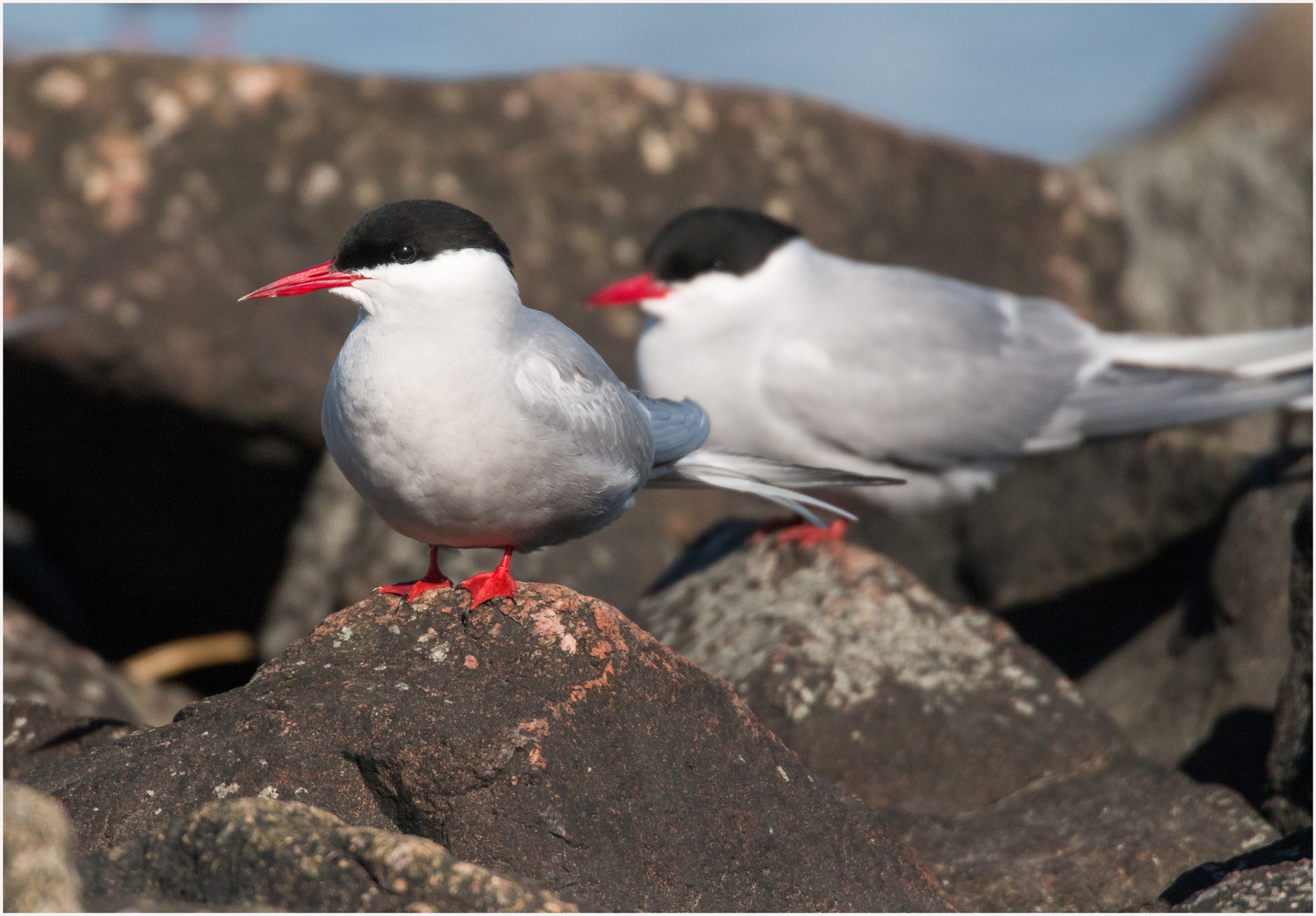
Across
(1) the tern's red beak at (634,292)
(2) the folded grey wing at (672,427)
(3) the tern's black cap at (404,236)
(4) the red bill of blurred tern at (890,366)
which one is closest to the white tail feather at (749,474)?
(2) the folded grey wing at (672,427)

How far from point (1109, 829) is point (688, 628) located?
168cm

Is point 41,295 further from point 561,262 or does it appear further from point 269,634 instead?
point 561,262

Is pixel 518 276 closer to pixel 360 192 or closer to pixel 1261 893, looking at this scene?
pixel 360 192

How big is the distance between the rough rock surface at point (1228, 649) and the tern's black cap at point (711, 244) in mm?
2180

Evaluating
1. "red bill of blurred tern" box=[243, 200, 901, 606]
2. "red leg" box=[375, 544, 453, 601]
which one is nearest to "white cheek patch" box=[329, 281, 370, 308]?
"red bill of blurred tern" box=[243, 200, 901, 606]

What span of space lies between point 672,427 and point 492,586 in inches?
32.4

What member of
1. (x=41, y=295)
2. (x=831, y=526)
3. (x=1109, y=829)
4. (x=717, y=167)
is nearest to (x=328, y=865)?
(x=1109, y=829)

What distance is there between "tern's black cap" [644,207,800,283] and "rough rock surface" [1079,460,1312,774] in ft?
7.15

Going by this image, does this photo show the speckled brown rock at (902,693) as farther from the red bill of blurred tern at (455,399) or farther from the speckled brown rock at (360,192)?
the speckled brown rock at (360,192)

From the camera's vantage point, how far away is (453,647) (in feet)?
10.9

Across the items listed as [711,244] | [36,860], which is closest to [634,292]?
[711,244]

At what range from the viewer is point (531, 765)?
9.93 feet

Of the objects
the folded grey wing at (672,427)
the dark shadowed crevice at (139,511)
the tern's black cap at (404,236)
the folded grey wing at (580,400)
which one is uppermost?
the tern's black cap at (404,236)

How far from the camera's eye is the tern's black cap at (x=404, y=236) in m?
3.31
